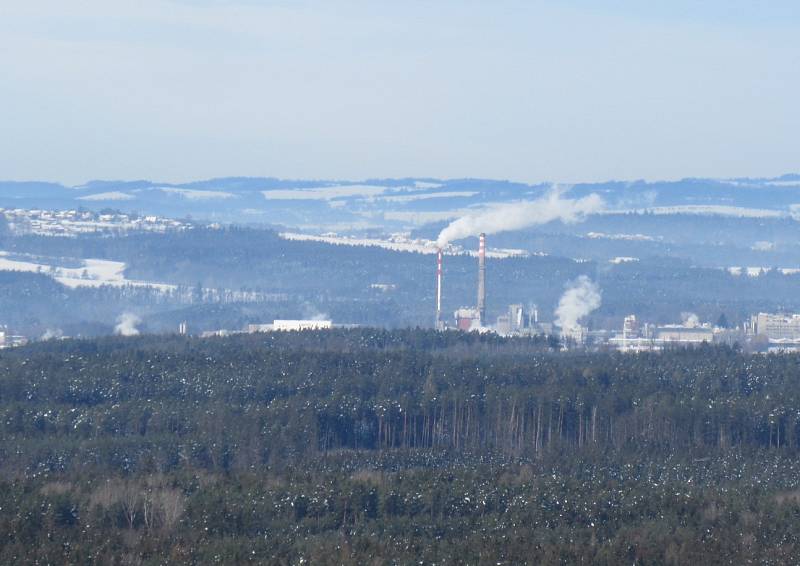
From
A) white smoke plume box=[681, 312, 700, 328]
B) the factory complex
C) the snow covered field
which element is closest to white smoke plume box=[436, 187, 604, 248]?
white smoke plume box=[681, 312, 700, 328]

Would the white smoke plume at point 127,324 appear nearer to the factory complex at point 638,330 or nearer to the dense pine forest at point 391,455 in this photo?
the factory complex at point 638,330

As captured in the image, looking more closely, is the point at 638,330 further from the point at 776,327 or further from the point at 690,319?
the point at 690,319

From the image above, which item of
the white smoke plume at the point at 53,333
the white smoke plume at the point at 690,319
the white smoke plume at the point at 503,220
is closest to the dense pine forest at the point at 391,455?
the white smoke plume at the point at 53,333

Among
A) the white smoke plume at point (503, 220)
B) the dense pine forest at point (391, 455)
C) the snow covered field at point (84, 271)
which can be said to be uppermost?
the dense pine forest at point (391, 455)

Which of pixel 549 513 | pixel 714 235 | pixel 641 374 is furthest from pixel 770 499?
pixel 714 235

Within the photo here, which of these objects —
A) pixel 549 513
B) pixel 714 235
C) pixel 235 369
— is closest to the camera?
pixel 549 513

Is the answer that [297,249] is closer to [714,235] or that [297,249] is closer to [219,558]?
[714,235]

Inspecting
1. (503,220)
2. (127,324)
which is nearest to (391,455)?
(127,324)
